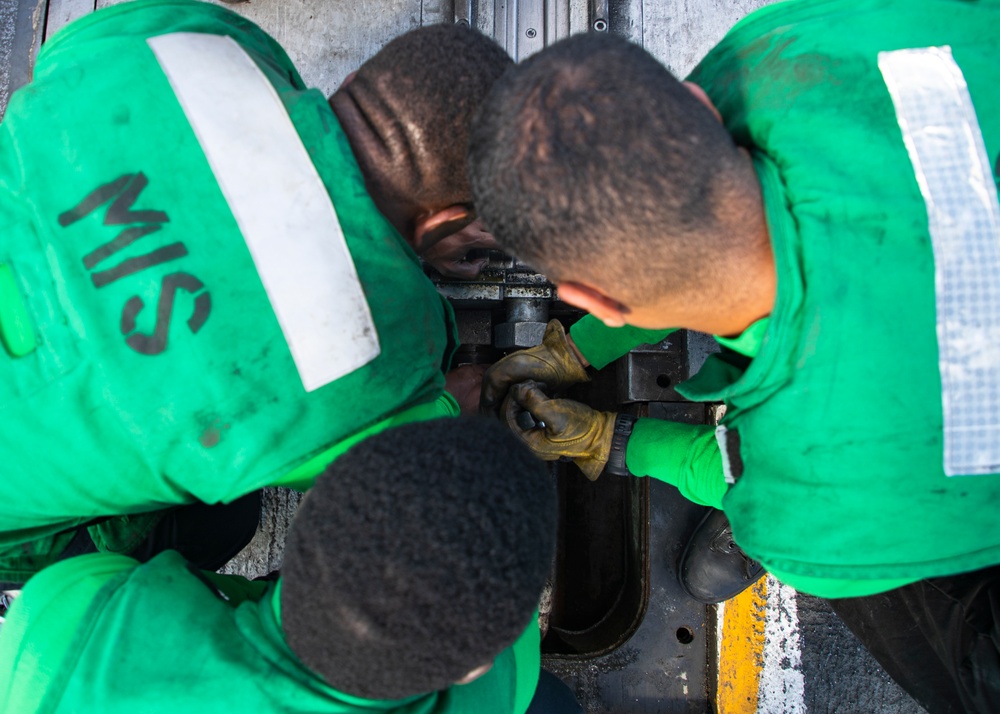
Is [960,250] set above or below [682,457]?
above

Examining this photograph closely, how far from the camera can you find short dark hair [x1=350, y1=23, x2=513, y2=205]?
1347 mm

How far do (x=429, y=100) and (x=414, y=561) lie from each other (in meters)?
0.89

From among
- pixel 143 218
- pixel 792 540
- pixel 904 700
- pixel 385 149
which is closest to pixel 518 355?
pixel 385 149

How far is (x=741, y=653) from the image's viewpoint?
2186 millimetres

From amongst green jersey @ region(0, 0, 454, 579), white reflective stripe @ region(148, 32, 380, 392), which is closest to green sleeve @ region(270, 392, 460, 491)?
green jersey @ region(0, 0, 454, 579)

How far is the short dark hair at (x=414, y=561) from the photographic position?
96 centimetres

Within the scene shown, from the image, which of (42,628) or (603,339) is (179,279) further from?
(603,339)

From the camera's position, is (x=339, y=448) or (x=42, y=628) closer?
(x=42, y=628)

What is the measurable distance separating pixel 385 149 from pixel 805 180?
2.61 feet

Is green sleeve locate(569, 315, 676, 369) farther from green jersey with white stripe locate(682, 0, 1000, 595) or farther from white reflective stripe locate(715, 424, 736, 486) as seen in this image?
green jersey with white stripe locate(682, 0, 1000, 595)

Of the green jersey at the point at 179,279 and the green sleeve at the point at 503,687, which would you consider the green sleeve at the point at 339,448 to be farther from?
the green sleeve at the point at 503,687

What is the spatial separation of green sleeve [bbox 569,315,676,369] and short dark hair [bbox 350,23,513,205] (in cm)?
80

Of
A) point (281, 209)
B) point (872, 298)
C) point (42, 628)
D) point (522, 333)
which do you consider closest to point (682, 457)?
point (522, 333)

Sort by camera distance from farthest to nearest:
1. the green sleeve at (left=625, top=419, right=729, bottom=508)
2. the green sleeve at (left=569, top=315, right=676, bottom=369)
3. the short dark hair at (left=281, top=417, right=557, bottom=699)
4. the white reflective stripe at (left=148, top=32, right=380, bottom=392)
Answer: the green sleeve at (left=569, top=315, right=676, bottom=369), the green sleeve at (left=625, top=419, right=729, bottom=508), the white reflective stripe at (left=148, top=32, right=380, bottom=392), the short dark hair at (left=281, top=417, right=557, bottom=699)
